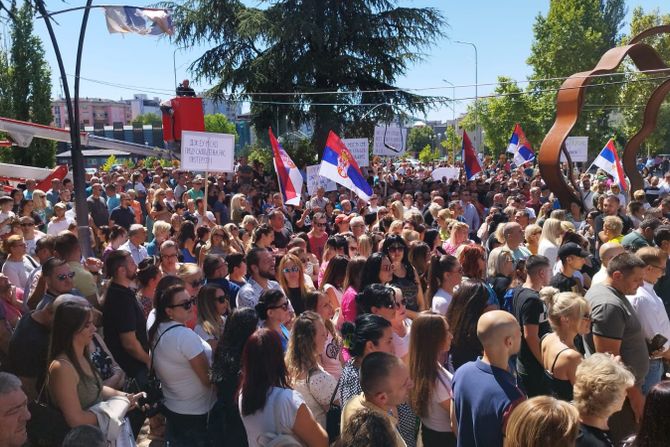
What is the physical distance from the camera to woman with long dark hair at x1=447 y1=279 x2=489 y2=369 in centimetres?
471

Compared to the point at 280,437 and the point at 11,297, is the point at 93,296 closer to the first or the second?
the point at 11,297

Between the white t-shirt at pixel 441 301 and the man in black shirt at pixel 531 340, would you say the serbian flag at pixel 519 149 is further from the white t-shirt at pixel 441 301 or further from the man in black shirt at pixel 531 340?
the man in black shirt at pixel 531 340

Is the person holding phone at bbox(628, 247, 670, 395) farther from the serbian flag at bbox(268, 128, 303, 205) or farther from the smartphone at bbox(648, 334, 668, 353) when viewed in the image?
the serbian flag at bbox(268, 128, 303, 205)

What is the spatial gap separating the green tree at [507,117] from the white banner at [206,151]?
32.6m

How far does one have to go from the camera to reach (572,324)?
167 inches

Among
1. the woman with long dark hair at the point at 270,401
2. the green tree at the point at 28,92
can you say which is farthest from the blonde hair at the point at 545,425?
the green tree at the point at 28,92

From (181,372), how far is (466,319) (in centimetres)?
196

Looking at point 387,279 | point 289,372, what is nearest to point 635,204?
point 387,279

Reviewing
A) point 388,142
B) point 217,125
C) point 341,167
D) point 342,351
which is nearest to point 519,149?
point 388,142

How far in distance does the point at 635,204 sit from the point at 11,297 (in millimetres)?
8446

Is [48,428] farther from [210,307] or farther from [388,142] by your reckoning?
[388,142]

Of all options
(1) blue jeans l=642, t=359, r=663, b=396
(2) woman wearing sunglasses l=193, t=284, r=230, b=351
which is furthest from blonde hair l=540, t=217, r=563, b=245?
(2) woman wearing sunglasses l=193, t=284, r=230, b=351

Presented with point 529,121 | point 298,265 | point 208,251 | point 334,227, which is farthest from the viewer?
point 529,121

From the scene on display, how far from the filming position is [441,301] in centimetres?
564
